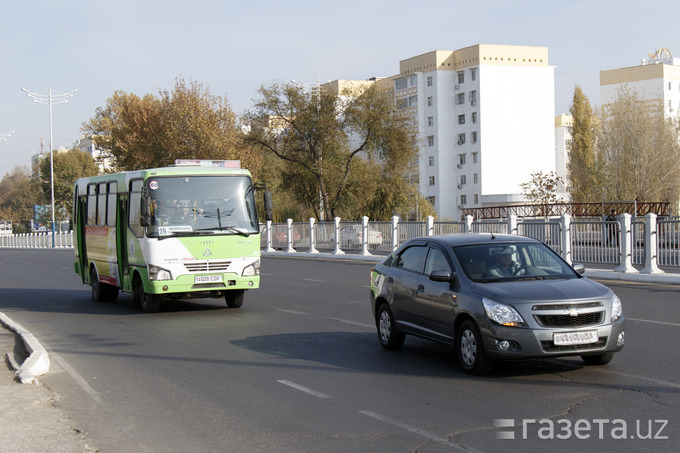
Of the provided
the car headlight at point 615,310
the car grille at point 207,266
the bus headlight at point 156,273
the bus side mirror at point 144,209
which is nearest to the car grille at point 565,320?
the car headlight at point 615,310

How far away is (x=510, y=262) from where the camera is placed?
9.16 metres

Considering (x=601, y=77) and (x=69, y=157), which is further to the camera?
(x=601, y=77)

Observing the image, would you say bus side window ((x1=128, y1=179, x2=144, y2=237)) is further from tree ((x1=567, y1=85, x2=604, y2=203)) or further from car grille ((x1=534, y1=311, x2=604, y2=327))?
tree ((x1=567, y1=85, x2=604, y2=203))

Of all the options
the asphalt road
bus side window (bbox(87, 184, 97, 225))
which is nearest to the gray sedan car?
the asphalt road

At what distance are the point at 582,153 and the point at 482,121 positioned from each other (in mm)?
17557

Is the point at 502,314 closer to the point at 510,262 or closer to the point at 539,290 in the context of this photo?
the point at 539,290

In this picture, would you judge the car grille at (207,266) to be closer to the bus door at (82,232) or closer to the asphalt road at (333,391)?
the asphalt road at (333,391)

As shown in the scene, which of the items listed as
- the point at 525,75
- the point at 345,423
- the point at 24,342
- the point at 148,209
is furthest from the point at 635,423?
the point at 525,75

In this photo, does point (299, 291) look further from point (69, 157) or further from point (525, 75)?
point (69, 157)

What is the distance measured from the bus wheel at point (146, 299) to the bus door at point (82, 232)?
393 cm

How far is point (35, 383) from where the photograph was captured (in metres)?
8.89

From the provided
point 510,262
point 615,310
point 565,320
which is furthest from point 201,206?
point 615,310

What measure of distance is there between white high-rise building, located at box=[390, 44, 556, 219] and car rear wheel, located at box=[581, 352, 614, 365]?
83.8 metres

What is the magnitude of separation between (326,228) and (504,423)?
32167 millimetres
